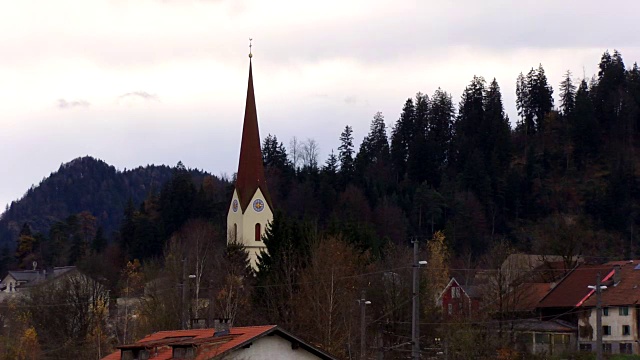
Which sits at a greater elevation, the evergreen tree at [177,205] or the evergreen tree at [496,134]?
the evergreen tree at [496,134]

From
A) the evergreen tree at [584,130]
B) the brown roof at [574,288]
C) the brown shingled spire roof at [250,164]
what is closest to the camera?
the brown roof at [574,288]

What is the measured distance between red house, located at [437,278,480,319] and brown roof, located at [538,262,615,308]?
15.9ft

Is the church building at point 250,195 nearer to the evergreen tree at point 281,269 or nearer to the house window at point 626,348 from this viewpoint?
the evergreen tree at point 281,269

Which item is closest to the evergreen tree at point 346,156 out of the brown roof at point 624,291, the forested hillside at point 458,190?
the forested hillside at point 458,190

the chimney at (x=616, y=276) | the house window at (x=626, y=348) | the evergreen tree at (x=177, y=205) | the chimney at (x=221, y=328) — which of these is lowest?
the house window at (x=626, y=348)

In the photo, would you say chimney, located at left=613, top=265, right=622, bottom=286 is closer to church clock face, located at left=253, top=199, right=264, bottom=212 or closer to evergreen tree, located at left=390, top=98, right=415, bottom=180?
church clock face, located at left=253, top=199, right=264, bottom=212

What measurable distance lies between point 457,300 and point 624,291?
35.1 feet

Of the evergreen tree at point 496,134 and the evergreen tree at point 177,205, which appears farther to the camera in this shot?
the evergreen tree at point 496,134

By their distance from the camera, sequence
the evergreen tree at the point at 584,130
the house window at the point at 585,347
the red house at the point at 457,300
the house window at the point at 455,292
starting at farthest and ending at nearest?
the evergreen tree at the point at 584,130 < the house window at the point at 455,292 < the house window at the point at 585,347 < the red house at the point at 457,300

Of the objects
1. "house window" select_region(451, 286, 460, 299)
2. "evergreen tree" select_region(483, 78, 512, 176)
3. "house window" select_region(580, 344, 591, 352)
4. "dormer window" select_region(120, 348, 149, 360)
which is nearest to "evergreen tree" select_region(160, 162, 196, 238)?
"evergreen tree" select_region(483, 78, 512, 176)

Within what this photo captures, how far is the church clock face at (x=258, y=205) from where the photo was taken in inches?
4429

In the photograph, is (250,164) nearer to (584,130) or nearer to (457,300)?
(457,300)

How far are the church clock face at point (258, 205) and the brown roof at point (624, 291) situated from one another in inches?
1480

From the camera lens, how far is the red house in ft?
240
